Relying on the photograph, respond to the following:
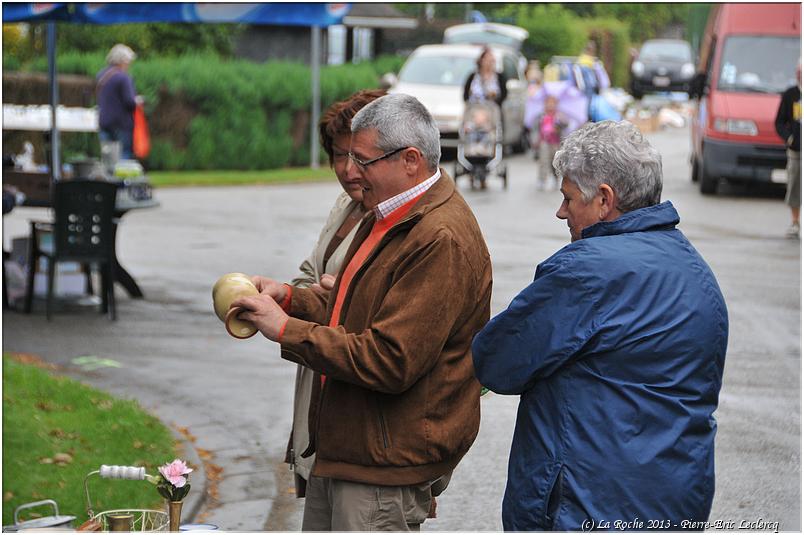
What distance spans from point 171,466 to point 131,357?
566cm

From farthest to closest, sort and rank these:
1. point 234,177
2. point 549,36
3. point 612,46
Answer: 1. point 612,46
2. point 549,36
3. point 234,177

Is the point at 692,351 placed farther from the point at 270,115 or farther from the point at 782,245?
the point at 270,115

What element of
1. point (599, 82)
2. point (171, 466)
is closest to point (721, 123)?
point (599, 82)

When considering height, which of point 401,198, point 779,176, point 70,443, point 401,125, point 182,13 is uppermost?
point 182,13

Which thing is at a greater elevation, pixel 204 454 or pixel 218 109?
pixel 218 109

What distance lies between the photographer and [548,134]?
2019cm

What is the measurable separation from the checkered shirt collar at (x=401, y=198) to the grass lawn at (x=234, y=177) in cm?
1739

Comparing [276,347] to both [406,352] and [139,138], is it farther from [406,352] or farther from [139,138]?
[139,138]

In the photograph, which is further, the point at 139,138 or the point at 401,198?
the point at 139,138

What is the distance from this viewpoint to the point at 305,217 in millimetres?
17375

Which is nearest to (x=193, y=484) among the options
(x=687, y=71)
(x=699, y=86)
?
(x=699, y=86)

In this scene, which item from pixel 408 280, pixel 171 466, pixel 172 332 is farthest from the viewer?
pixel 172 332

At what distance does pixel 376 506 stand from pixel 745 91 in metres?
16.9

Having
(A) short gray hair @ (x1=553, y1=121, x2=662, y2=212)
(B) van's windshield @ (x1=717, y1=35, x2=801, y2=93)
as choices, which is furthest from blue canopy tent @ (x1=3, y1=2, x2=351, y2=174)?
(B) van's windshield @ (x1=717, y1=35, x2=801, y2=93)
